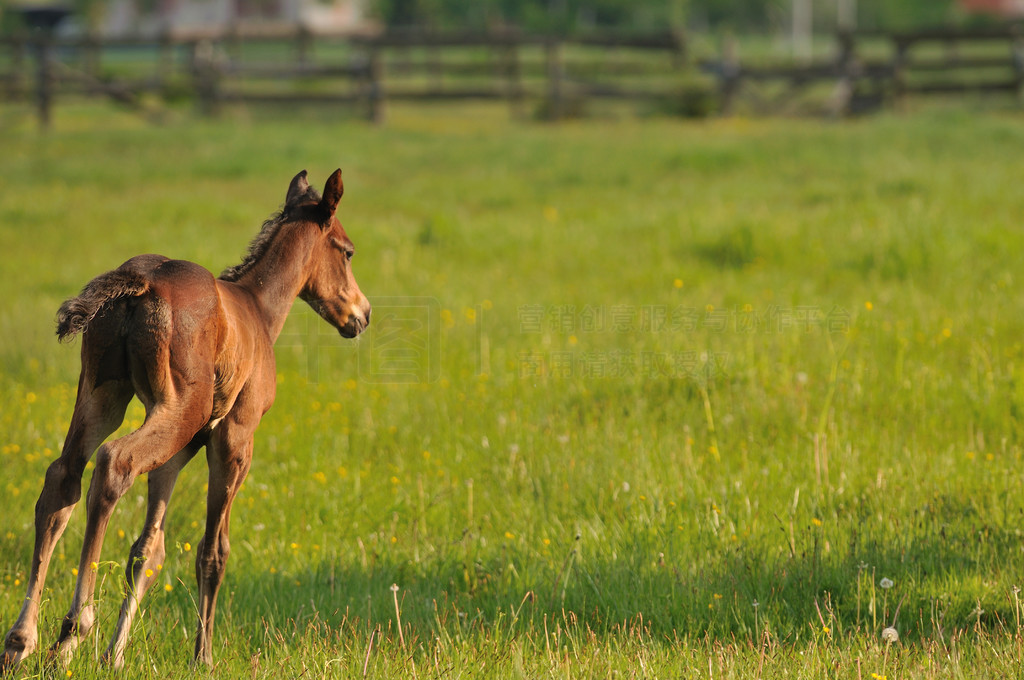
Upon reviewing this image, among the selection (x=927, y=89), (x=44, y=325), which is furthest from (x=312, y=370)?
(x=927, y=89)

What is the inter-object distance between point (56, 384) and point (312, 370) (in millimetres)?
1784

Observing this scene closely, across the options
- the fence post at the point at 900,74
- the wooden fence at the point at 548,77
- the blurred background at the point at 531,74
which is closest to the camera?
the fence post at the point at 900,74

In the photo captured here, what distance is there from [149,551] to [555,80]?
2282 centimetres

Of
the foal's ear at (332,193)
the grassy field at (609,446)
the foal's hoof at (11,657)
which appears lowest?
the grassy field at (609,446)

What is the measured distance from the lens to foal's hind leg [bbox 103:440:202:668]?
3.07 m

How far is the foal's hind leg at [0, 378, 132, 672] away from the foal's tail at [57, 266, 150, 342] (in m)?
0.24

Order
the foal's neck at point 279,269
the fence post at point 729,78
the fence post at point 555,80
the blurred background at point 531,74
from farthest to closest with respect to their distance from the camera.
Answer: the fence post at point 555,80 → the fence post at point 729,78 → the blurred background at point 531,74 → the foal's neck at point 279,269

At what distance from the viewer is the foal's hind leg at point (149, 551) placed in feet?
10.1

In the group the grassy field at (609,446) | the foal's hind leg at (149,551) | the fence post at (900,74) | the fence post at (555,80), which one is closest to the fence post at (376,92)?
the fence post at (555,80)

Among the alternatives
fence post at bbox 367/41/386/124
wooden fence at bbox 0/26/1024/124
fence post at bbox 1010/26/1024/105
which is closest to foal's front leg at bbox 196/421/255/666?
fence post at bbox 367/41/386/124

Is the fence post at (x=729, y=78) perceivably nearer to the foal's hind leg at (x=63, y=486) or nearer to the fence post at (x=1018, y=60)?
the fence post at (x=1018, y=60)

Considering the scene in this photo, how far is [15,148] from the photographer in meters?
18.8

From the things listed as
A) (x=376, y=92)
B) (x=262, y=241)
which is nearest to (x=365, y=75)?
(x=376, y=92)

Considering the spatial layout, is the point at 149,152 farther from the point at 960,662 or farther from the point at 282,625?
the point at 960,662
